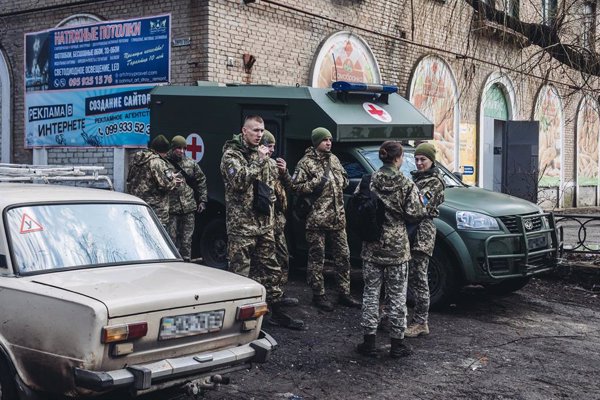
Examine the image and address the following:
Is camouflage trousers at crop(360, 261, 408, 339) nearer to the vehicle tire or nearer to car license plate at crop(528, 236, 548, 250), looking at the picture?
car license plate at crop(528, 236, 548, 250)

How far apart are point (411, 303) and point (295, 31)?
7062mm

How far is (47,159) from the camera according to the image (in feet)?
47.7

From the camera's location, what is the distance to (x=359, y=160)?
29.2 feet

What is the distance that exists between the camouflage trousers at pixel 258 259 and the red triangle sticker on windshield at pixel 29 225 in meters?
2.44

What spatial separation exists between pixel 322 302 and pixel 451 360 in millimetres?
1891

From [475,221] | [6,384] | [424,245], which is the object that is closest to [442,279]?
[475,221]

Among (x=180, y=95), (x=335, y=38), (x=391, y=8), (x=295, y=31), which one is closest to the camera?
(x=180, y=95)

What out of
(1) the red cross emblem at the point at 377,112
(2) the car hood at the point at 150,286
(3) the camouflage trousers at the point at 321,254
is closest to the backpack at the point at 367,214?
(3) the camouflage trousers at the point at 321,254

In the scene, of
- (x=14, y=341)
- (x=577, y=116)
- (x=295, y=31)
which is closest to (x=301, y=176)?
(x=14, y=341)

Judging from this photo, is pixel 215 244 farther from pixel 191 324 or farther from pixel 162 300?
pixel 162 300

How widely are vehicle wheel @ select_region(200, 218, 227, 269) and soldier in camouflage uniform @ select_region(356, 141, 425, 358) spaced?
11.9 ft

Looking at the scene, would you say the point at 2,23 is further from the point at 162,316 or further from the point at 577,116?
the point at 577,116

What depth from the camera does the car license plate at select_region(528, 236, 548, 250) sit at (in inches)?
332

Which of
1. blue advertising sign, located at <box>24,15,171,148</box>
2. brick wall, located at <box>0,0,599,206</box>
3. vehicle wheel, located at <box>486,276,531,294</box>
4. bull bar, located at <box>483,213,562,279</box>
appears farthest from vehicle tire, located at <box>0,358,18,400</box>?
blue advertising sign, located at <box>24,15,171,148</box>
